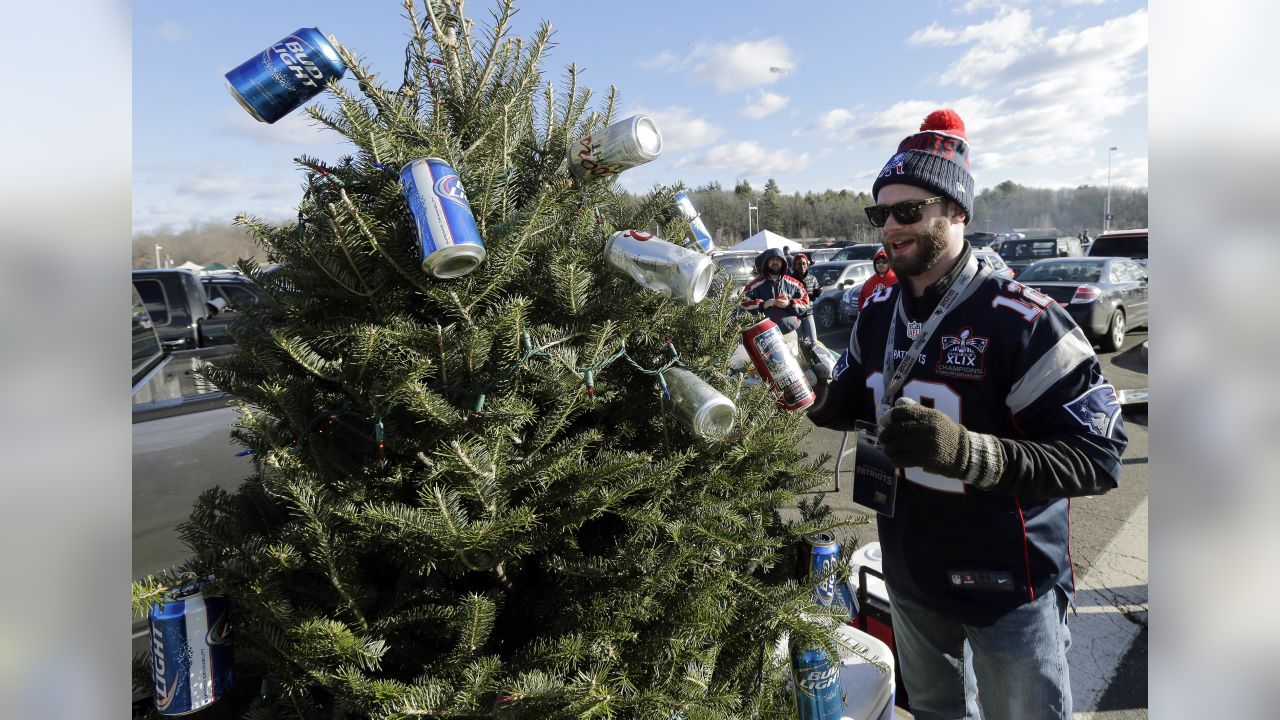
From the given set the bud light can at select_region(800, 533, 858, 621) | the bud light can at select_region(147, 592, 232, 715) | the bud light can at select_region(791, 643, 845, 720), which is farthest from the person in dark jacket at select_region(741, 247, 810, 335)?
the bud light can at select_region(147, 592, 232, 715)

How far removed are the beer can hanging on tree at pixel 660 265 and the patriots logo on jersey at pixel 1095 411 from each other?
1094 mm

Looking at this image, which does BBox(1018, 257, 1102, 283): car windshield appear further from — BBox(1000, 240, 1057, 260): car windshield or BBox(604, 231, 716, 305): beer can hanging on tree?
BBox(604, 231, 716, 305): beer can hanging on tree

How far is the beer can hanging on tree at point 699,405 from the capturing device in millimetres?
1588

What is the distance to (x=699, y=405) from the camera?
1.59 m

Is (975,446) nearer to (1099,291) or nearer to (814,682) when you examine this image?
(814,682)

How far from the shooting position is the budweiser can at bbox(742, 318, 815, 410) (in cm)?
196

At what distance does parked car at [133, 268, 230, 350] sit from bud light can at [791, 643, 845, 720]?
9594 mm

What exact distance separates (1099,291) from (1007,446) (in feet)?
42.7

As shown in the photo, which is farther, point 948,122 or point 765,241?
point 765,241

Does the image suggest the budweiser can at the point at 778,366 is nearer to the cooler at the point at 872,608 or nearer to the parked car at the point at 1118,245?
the cooler at the point at 872,608

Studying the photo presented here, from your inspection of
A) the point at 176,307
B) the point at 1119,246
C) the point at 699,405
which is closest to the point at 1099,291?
the point at 1119,246
